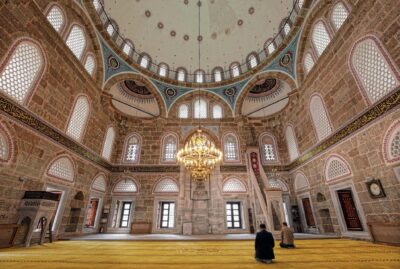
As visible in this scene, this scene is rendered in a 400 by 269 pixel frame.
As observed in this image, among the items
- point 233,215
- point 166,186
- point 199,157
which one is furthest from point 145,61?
point 233,215

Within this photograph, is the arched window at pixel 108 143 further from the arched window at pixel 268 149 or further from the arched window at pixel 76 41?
the arched window at pixel 268 149

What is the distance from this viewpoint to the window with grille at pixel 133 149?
1072cm

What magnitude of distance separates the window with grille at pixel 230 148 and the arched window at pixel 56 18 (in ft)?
30.1

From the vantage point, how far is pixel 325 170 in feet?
23.8

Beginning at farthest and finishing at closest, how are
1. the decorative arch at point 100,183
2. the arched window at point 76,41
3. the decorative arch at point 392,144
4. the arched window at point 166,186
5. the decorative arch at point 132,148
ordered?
the decorative arch at point 132,148 < the arched window at point 166,186 < the decorative arch at point 100,183 < the arched window at point 76,41 < the decorative arch at point 392,144

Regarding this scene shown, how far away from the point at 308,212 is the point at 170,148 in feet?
25.7

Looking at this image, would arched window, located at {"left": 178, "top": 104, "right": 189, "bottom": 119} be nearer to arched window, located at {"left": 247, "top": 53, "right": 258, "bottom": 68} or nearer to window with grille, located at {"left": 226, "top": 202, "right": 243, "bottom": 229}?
arched window, located at {"left": 247, "top": 53, "right": 258, "bottom": 68}

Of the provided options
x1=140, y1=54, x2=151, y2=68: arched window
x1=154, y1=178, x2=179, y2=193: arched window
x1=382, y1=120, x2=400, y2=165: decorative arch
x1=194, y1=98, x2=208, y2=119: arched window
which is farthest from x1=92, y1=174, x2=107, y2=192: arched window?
x1=382, y1=120, x2=400, y2=165: decorative arch

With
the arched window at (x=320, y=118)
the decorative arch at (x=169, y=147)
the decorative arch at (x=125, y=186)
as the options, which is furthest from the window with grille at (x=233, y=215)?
the arched window at (x=320, y=118)

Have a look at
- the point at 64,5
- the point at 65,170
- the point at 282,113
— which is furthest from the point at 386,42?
the point at 65,170

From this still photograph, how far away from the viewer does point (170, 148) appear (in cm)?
1105

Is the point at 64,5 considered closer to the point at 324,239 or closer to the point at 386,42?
the point at 386,42

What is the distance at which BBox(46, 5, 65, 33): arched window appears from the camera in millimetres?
6433

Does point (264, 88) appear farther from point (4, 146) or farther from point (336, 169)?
point (4, 146)
